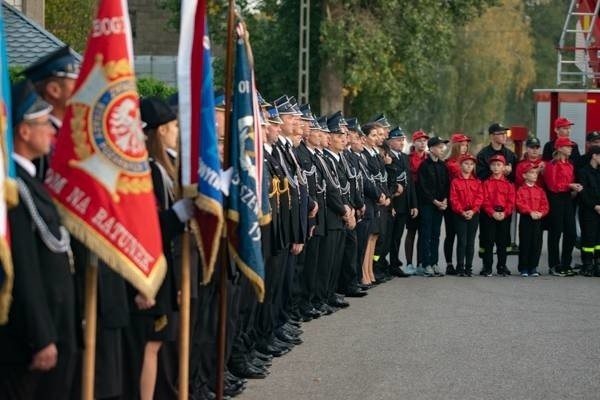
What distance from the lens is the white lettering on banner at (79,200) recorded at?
6.80 metres

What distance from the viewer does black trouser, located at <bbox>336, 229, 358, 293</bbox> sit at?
1662cm

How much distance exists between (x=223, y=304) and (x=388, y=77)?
29441mm

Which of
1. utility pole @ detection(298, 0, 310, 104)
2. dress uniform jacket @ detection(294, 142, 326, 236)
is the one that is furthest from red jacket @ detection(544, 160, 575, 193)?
utility pole @ detection(298, 0, 310, 104)

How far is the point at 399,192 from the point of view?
19453 mm

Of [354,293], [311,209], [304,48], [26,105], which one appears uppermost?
[304,48]

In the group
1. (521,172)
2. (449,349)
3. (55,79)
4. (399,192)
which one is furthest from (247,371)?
(521,172)

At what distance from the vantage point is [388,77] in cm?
3700

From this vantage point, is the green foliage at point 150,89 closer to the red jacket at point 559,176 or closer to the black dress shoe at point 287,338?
the red jacket at point 559,176

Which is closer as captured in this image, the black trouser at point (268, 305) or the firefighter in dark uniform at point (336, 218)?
the black trouser at point (268, 305)

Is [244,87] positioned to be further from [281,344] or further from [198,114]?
[281,344]

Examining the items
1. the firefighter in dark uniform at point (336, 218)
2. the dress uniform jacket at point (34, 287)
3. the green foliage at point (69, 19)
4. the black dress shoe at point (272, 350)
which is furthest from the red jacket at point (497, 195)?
the green foliage at point (69, 19)

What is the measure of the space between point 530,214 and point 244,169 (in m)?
12.1

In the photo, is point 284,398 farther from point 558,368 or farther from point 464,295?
point 464,295

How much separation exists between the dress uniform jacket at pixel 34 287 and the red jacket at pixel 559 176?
560 inches
